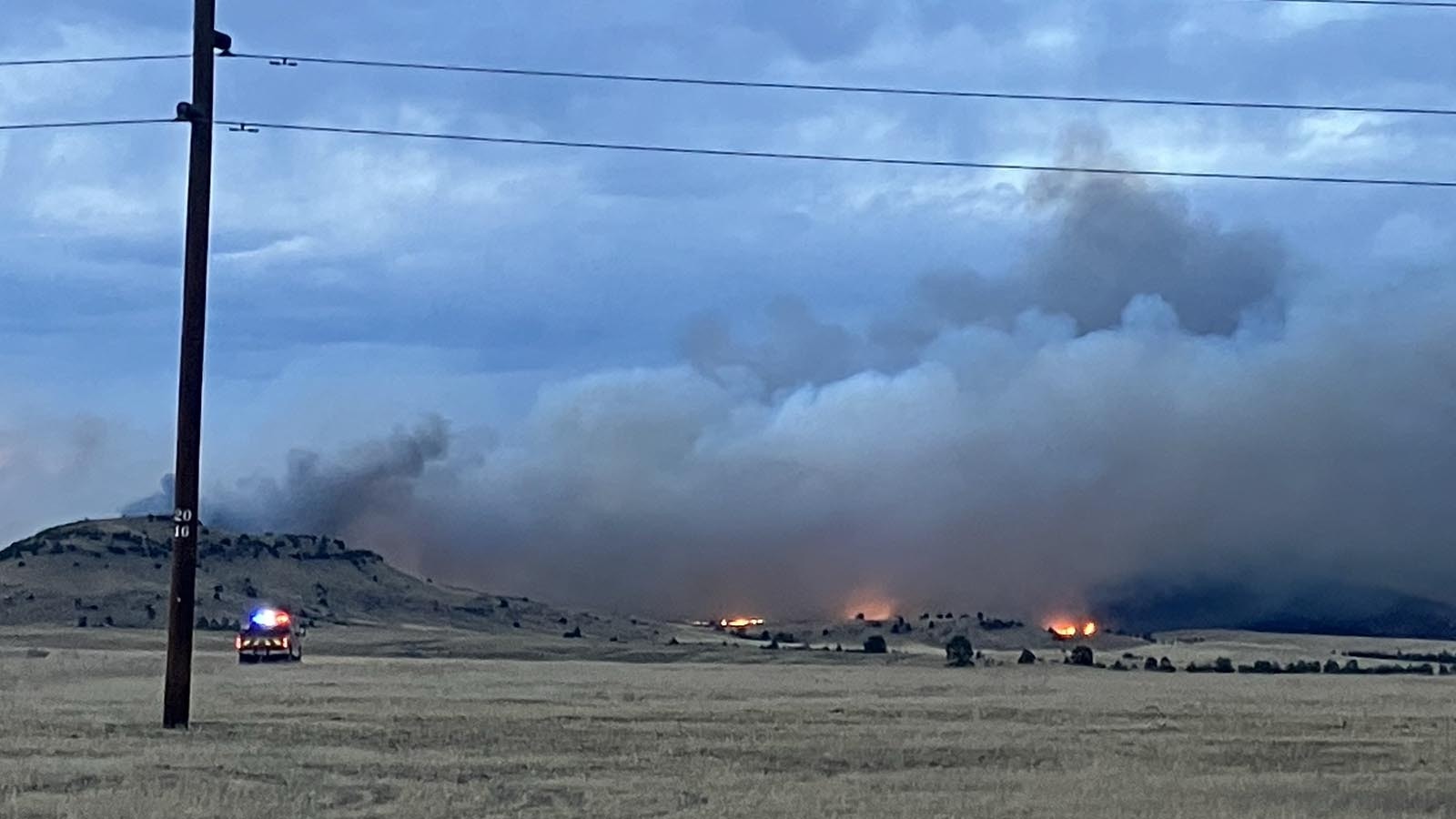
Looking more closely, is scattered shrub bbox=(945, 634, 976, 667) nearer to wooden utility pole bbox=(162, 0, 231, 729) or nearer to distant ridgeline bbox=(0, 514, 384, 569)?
→ wooden utility pole bbox=(162, 0, 231, 729)

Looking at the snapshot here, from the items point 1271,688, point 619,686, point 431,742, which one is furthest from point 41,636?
point 431,742

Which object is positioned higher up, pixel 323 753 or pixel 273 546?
pixel 273 546

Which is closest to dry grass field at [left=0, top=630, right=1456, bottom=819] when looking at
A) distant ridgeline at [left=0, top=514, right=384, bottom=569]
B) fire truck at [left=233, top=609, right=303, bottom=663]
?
fire truck at [left=233, top=609, right=303, bottom=663]

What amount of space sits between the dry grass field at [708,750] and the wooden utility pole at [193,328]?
5.96 feet

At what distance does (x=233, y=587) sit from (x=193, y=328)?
356ft

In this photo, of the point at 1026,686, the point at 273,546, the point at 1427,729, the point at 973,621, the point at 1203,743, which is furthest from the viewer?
the point at 273,546

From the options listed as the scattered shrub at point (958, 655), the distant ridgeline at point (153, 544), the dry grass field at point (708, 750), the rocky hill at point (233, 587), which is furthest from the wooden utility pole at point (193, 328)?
the distant ridgeline at point (153, 544)

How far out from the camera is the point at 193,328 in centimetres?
2894

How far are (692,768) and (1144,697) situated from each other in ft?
82.1

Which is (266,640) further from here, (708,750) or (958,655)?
(708,750)

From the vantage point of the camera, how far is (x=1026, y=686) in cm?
5406

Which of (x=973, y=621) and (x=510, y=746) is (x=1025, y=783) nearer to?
(x=510, y=746)

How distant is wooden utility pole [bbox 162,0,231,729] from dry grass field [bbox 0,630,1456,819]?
182cm

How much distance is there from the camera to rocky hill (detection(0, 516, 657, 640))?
121000 millimetres
